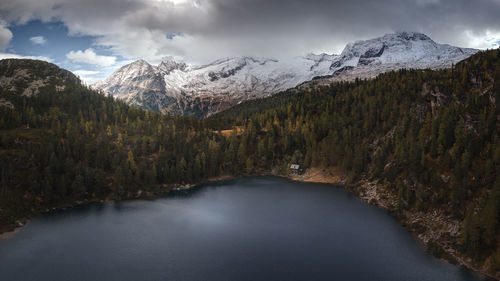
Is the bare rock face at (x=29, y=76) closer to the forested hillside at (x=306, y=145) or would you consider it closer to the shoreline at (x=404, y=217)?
the forested hillside at (x=306, y=145)

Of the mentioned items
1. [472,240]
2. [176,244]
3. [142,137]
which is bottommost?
[176,244]

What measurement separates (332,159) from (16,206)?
331 feet

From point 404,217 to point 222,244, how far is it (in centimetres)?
4371

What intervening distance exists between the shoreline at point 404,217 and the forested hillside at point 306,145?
1650mm

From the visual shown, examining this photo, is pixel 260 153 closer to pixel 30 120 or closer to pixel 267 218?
pixel 267 218

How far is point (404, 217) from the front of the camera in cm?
7556

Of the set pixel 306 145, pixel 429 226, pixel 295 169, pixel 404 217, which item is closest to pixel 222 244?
pixel 429 226

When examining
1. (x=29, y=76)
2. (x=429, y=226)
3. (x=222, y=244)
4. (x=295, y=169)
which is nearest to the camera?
(x=222, y=244)

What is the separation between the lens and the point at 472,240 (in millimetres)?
53750

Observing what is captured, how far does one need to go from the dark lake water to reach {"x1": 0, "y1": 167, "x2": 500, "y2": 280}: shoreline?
2.09m

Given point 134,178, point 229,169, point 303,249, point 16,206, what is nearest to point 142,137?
point 134,178

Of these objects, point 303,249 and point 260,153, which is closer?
point 303,249

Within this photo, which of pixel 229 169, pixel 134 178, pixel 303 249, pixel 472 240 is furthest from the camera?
pixel 229 169

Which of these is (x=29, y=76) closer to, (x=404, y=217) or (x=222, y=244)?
(x=222, y=244)
